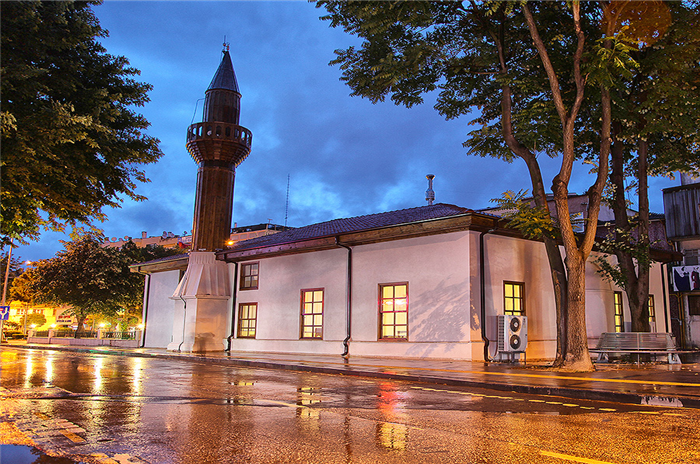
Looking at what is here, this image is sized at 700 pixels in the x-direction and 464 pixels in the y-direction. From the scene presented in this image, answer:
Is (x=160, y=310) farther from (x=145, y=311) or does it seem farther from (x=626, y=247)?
(x=626, y=247)

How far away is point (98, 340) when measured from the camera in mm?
32625

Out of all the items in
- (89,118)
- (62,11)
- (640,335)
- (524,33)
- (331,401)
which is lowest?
(331,401)

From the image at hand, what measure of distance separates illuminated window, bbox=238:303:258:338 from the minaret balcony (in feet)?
23.2

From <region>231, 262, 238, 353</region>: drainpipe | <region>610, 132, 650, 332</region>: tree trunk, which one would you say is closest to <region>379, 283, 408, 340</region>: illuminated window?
<region>610, 132, 650, 332</region>: tree trunk

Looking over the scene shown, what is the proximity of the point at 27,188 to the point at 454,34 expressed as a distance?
1122 centimetres

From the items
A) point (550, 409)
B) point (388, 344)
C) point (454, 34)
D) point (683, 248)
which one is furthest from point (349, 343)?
point (683, 248)

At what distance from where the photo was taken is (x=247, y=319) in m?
23.5

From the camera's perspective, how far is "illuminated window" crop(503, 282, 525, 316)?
16.9m

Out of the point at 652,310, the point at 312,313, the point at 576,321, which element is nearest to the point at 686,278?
the point at 652,310

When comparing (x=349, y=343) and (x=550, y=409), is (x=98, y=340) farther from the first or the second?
(x=550, y=409)

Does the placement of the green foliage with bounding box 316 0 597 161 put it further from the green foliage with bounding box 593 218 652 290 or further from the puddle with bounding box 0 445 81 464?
the puddle with bounding box 0 445 81 464

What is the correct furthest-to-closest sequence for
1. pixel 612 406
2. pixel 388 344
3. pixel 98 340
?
pixel 98 340 → pixel 388 344 → pixel 612 406

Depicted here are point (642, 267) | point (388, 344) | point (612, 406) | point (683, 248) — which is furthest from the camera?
point (683, 248)

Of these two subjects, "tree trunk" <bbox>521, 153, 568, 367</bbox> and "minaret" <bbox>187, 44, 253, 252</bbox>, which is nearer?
"tree trunk" <bbox>521, 153, 568, 367</bbox>
